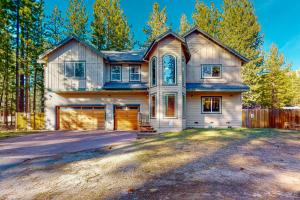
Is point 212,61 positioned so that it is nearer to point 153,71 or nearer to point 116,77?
point 153,71

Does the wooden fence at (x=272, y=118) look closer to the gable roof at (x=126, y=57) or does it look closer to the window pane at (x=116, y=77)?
the gable roof at (x=126, y=57)

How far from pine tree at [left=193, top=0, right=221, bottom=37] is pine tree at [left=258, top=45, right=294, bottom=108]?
29.8ft

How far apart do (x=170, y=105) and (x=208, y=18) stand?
18170mm

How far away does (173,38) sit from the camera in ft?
44.8

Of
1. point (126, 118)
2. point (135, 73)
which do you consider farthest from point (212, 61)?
point (126, 118)

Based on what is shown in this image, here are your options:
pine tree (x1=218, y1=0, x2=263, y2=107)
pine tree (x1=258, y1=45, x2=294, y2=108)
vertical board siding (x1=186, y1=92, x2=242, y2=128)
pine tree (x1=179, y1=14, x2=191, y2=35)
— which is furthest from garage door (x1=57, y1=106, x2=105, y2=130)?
pine tree (x1=258, y1=45, x2=294, y2=108)

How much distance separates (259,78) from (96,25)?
23714mm

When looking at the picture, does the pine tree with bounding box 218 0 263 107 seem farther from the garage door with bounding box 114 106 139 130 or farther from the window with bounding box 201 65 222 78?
the garage door with bounding box 114 106 139 130

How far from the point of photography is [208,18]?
25.5 meters

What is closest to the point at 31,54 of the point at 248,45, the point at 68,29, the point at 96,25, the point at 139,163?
the point at 68,29

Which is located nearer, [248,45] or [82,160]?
[82,160]

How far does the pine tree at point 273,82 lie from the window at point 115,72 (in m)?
20.6

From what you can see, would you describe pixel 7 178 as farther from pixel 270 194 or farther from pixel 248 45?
pixel 248 45

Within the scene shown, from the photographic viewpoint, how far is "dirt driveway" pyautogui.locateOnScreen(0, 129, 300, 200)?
3.95 metres
